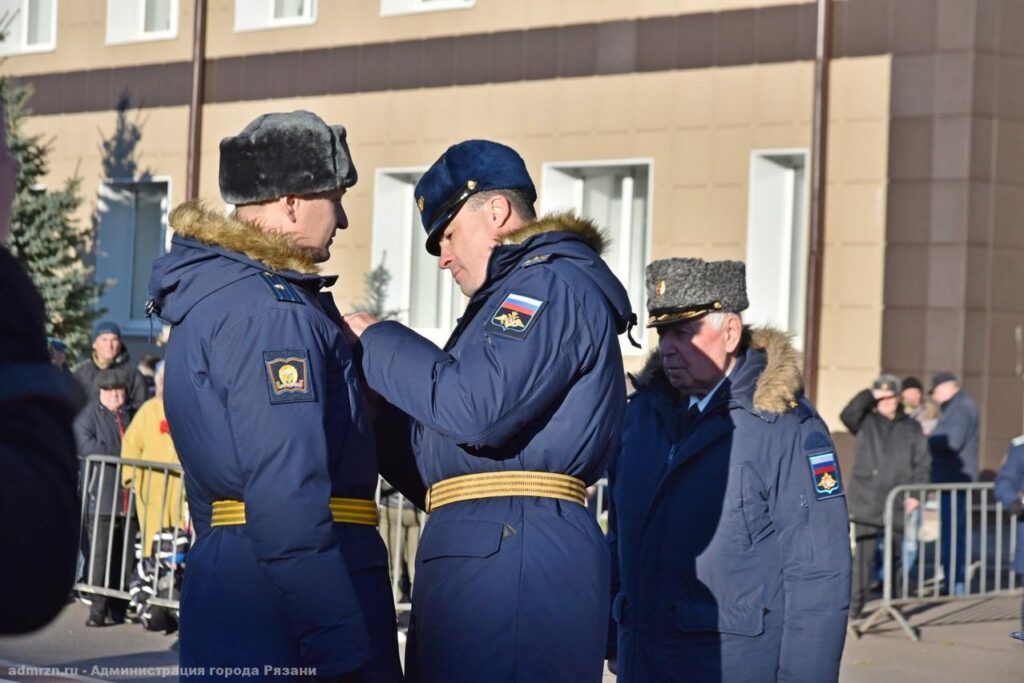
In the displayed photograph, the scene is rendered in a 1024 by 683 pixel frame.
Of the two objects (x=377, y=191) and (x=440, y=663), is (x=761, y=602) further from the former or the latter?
(x=377, y=191)

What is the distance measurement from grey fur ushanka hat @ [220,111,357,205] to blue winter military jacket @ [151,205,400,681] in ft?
0.41

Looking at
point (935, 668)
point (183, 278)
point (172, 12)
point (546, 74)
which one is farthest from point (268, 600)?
point (172, 12)

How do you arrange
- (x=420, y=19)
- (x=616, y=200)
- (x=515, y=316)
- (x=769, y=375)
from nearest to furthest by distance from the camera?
(x=515, y=316)
(x=769, y=375)
(x=616, y=200)
(x=420, y=19)

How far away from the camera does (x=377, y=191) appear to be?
19.5m

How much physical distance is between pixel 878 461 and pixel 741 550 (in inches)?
302

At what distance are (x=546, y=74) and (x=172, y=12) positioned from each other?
5.99 meters

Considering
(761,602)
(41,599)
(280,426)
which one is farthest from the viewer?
(761,602)

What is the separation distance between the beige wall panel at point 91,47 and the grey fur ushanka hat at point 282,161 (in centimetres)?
1804

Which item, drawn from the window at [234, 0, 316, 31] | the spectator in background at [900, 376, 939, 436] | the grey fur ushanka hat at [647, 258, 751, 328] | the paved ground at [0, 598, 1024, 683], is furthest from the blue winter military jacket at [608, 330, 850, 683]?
the window at [234, 0, 316, 31]

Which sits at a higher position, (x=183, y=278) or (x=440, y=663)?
(x=183, y=278)

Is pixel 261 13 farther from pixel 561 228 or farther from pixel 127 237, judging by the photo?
pixel 561 228

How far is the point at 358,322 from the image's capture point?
383 centimetres

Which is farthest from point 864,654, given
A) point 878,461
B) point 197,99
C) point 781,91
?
point 197,99

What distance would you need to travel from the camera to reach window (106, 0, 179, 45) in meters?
21.9
